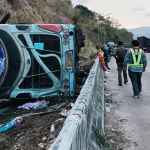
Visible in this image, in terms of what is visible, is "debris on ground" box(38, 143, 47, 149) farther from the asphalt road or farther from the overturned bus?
the overturned bus

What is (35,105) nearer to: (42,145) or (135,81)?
(135,81)

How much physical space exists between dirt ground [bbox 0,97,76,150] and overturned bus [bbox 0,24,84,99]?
113 cm

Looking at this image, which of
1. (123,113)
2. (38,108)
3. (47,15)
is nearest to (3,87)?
(38,108)

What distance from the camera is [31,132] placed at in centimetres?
810

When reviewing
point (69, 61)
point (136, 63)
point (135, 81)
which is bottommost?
point (135, 81)

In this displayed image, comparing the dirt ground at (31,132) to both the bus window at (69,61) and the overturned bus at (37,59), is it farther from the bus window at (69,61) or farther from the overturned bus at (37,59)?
the bus window at (69,61)

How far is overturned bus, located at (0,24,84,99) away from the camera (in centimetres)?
1120

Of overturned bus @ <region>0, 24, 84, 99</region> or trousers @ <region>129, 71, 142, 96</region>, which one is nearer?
overturned bus @ <region>0, 24, 84, 99</region>

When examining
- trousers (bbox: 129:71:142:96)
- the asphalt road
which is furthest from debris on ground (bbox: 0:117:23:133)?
trousers (bbox: 129:71:142:96)

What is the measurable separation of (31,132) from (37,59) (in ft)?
12.1

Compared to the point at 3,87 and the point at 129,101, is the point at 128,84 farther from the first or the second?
the point at 3,87

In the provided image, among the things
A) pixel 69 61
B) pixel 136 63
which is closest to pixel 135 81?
pixel 136 63

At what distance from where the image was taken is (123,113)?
32.3 feet

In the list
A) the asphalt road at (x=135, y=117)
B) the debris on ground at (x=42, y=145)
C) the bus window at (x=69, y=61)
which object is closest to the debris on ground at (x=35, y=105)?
the bus window at (x=69, y=61)
